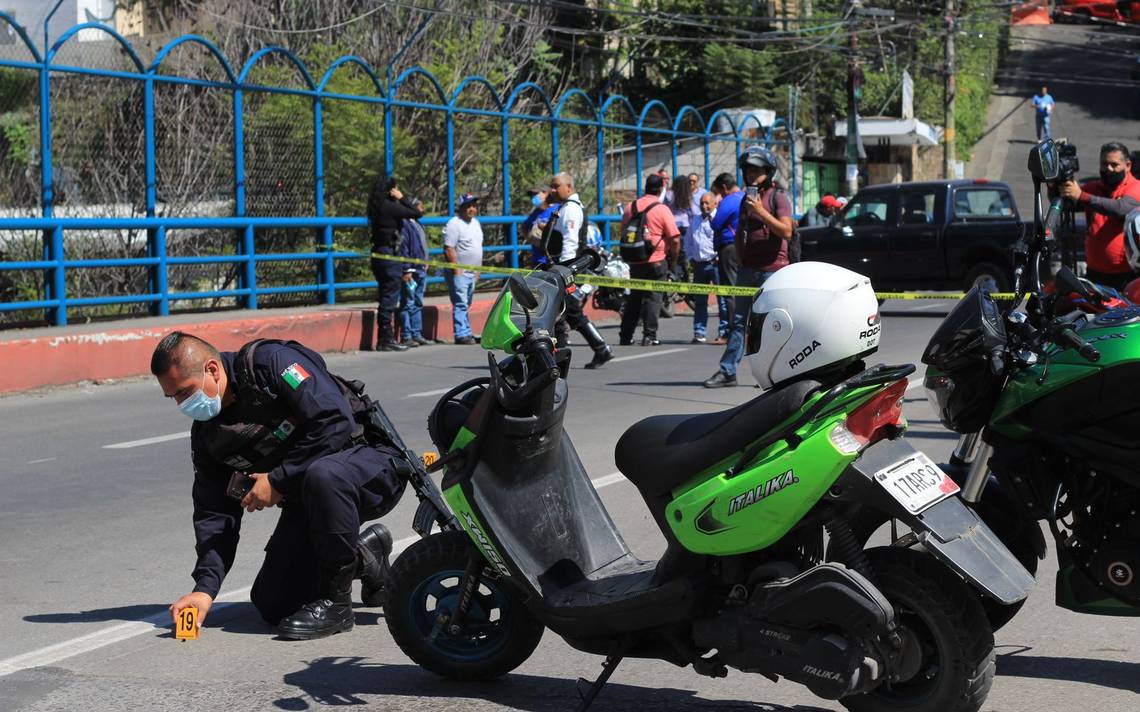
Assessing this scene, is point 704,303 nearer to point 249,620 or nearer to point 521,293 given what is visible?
point 249,620

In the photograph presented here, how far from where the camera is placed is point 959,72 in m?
51.2

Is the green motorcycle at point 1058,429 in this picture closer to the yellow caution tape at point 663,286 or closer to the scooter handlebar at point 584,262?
the scooter handlebar at point 584,262

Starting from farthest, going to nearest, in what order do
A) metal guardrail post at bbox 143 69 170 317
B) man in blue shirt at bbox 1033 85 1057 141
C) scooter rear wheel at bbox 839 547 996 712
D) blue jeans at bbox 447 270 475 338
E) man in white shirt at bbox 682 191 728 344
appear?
man in blue shirt at bbox 1033 85 1057 141
man in white shirt at bbox 682 191 728 344
blue jeans at bbox 447 270 475 338
metal guardrail post at bbox 143 69 170 317
scooter rear wheel at bbox 839 547 996 712

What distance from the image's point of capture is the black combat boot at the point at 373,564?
5.57 metres

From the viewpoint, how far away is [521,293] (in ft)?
13.9

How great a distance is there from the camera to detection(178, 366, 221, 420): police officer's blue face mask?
508 cm

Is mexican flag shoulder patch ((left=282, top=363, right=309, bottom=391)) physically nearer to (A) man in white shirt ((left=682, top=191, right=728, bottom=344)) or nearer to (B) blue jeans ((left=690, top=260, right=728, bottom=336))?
(B) blue jeans ((left=690, top=260, right=728, bottom=336))

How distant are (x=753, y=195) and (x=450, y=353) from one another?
573cm

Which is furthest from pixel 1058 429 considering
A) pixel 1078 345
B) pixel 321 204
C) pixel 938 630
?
pixel 321 204

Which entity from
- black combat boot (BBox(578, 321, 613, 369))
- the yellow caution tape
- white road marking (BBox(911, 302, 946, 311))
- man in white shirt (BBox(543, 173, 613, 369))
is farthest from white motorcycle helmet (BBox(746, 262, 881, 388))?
white road marking (BBox(911, 302, 946, 311))

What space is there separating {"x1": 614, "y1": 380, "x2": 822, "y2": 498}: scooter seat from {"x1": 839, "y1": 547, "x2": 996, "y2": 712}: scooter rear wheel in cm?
47

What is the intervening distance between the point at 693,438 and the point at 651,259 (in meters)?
11.9

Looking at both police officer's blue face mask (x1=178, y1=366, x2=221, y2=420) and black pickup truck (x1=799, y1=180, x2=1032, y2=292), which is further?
black pickup truck (x1=799, y1=180, x2=1032, y2=292)

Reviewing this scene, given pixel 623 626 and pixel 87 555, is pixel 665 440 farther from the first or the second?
pixel 87 555
